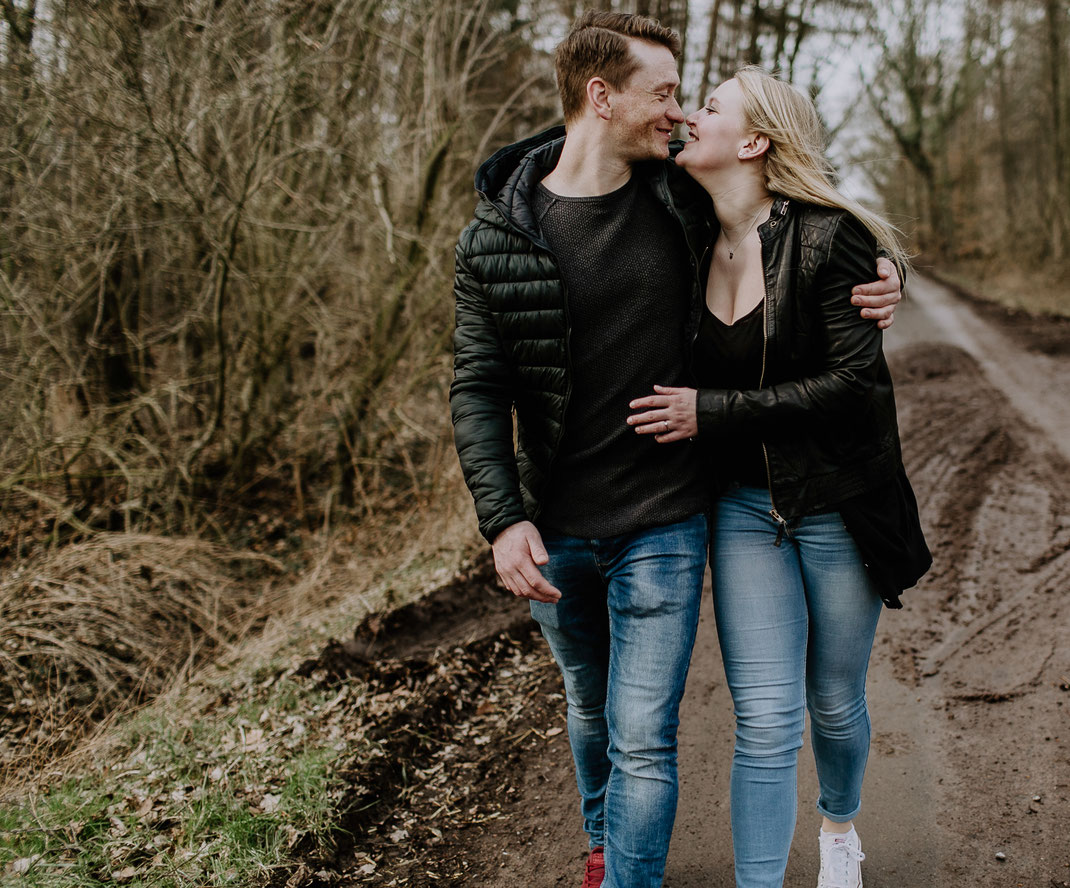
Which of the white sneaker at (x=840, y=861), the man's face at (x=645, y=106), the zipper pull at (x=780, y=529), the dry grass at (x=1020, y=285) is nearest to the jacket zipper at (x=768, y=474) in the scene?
the zipper pull at (x=780, y=529)

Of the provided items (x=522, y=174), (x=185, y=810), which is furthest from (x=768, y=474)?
(x=185, y=810)

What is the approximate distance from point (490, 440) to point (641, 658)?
72 cm

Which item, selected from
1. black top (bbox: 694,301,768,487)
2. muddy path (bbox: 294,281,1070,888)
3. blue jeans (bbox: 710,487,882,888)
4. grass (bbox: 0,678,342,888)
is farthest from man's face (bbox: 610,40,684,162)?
grass (bbox: 0,678,342,888)

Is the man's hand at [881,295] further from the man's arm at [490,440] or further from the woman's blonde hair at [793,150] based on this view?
the man's arm at [490,440]

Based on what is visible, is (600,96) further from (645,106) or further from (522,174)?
(522,174)

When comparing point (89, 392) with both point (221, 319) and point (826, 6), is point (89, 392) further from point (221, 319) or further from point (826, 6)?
point (826, 6)

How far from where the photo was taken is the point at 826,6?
562 inches

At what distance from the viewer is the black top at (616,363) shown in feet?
7.94

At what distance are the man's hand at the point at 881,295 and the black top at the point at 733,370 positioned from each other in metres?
0.25

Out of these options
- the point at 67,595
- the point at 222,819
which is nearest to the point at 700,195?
the point at 222,819

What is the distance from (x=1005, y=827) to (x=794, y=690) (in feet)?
4.00

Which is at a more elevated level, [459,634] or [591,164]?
[591,164]

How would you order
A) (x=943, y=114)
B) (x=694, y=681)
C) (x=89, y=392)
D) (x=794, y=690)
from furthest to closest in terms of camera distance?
(x=943, y=114) < (x=89, y=392) < (x=694, y=681) < (x=794, y=690)

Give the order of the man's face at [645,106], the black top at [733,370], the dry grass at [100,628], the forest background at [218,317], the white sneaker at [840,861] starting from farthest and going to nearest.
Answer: the forest background at [218,317] → the dry grass at [100,628] → the white sneaker at [840,861] → the man's face at [645,106] → the black top at [733,370]
